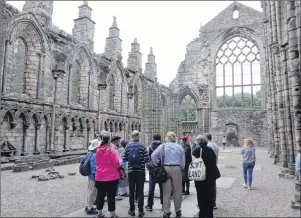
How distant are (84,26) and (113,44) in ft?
9.97

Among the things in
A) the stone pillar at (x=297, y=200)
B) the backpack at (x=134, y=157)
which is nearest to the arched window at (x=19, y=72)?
the backpack at (x=134, y=157)

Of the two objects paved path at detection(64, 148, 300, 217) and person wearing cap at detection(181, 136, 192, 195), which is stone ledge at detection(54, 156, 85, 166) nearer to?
paved path at detection(64, 148, 300, 217)

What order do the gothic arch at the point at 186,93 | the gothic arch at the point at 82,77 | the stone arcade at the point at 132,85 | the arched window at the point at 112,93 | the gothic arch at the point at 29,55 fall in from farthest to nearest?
the gothic arch at the point at 186,93
the arched window at the point at 112,93
the gothic arch at the point at 82,77
the gothic arch at the point at 29,55
the stone arcade at the point at 132,85

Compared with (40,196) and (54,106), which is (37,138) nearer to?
(54,106)

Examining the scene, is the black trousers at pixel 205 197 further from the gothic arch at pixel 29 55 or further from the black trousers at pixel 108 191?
Result: the gothic arch at pixel 29 55

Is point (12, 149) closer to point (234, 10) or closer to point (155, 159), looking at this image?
point (155, 159)

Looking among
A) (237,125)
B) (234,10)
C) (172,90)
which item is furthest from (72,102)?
(234,10)

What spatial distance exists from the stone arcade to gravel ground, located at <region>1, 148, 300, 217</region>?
1.43m

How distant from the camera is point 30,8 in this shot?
13.1m

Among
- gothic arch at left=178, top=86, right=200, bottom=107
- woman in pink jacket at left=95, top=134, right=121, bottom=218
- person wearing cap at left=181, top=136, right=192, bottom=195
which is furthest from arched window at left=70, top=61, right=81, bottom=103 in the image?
gothic arch at left=178, top=86, right=200, bottom=107

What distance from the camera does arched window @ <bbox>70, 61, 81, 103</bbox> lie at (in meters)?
15.3

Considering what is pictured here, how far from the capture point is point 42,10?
13.0 metres

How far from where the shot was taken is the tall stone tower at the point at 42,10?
500 inches

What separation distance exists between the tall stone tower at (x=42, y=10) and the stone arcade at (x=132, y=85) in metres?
0.05
